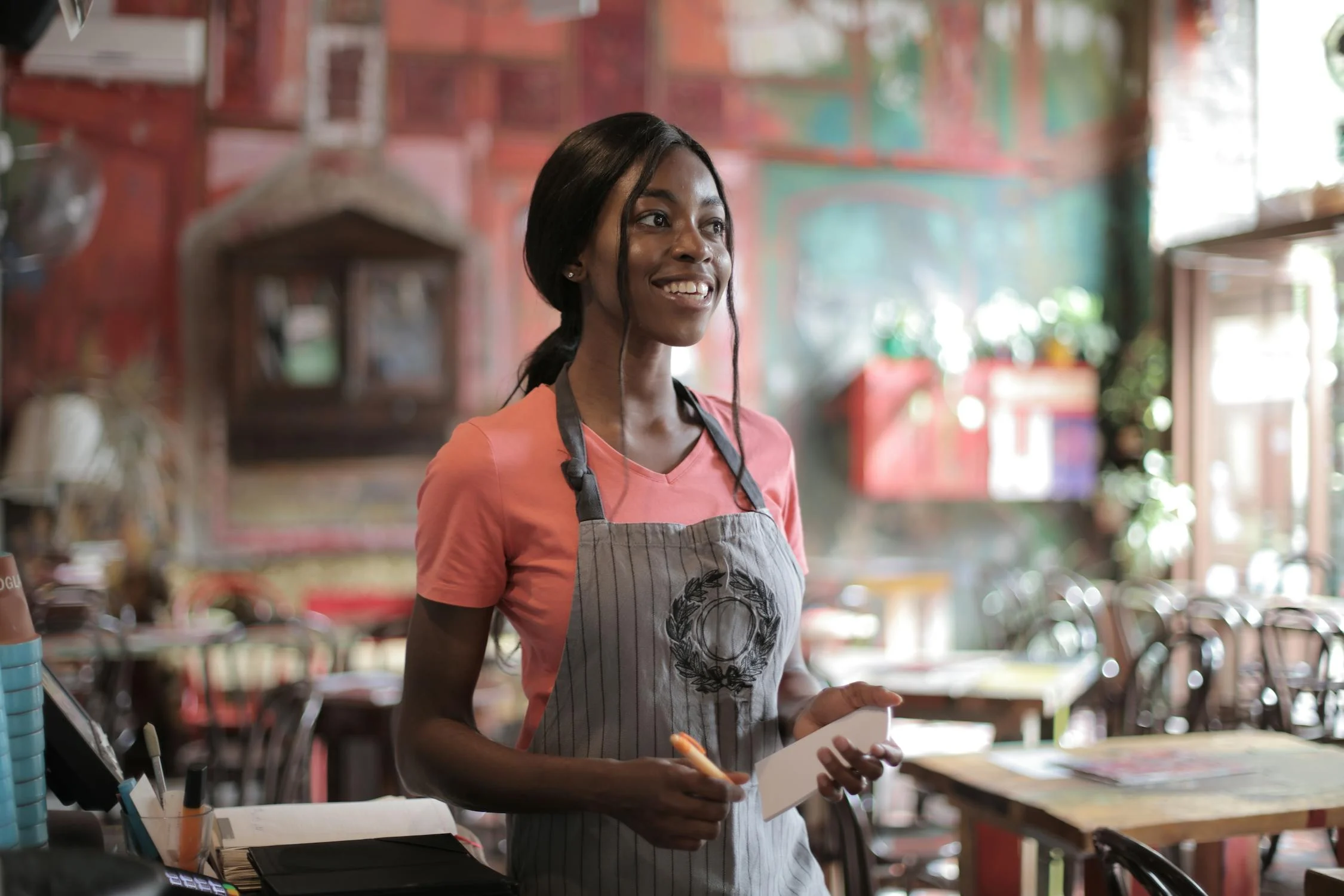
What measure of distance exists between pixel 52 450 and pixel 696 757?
18.1 ft

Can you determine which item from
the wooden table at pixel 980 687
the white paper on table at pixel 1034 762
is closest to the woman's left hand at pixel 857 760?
the white paper on table at pixel 1034 762

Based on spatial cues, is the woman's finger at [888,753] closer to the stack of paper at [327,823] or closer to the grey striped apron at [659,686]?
the grey striped apron at [659,686]

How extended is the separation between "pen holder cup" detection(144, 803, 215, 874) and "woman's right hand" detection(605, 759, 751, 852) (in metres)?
0.47

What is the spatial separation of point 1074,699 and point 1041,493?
1398 millimetres

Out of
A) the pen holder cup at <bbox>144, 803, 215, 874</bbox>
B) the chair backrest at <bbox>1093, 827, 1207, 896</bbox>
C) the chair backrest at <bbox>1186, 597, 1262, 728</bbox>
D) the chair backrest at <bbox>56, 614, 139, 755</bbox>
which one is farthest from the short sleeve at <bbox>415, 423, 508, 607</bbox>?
the chair backrest at <bbox>1186, 597, 1262, 728</bbox>

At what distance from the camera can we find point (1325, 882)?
1770 mm

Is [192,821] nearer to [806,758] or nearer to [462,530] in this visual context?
[462,530]

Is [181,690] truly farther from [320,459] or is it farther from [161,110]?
[161,110]

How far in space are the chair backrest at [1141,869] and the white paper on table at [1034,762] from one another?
2.03 feet

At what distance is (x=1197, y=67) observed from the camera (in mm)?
7492

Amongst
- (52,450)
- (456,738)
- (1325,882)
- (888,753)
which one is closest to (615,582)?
(456,738)

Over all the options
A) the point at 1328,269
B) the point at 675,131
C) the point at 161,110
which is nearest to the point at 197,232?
the point at 161,110

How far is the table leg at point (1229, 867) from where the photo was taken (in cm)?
251

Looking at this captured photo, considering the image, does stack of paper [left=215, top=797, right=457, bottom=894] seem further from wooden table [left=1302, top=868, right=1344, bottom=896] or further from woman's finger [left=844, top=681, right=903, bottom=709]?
wooden table [left=1302, top=868, right=1344, bottom=896]
